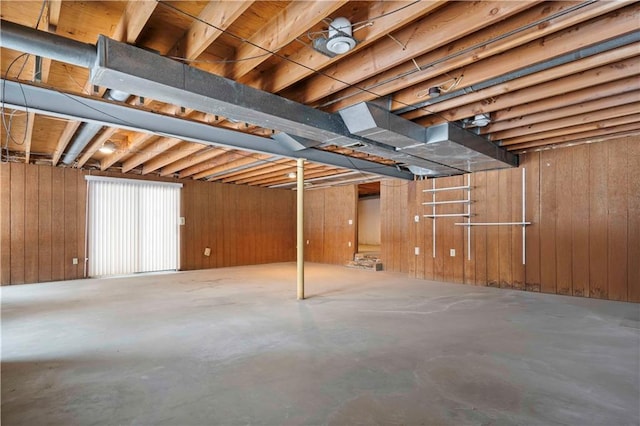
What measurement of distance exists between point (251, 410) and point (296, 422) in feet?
0.96

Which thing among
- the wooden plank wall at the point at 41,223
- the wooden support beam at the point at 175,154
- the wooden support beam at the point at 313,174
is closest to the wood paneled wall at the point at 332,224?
the wooden support beam at the point at 313,174

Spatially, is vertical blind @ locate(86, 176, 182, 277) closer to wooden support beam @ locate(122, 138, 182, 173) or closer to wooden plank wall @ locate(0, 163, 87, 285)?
wooden plank wall @ locate(0, 163, 87, 285)

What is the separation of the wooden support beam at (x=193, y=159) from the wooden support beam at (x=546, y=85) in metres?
3.32

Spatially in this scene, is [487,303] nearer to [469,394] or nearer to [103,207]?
[469,394]

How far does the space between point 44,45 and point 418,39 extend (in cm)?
238

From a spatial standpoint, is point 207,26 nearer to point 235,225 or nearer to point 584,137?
point 584,137

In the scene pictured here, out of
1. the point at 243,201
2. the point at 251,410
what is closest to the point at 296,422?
the point at 251,410

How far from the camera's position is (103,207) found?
712 centimetres

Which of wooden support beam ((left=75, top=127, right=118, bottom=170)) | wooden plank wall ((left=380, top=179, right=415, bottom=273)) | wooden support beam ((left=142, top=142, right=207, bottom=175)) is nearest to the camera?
wooden support beam ((left=75, top=127, right=118, bottom=170))

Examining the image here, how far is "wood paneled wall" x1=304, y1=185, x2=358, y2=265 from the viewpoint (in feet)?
29.9

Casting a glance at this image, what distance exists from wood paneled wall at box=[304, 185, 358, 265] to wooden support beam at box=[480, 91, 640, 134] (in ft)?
16.3

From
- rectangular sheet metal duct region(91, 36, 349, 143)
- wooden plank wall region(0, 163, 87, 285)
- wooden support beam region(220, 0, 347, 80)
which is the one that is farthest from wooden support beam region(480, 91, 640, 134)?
wooden plank wall region(0, 163, 87, 285)

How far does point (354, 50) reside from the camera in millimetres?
2488

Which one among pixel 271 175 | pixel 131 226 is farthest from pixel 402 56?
pixel 131 226
